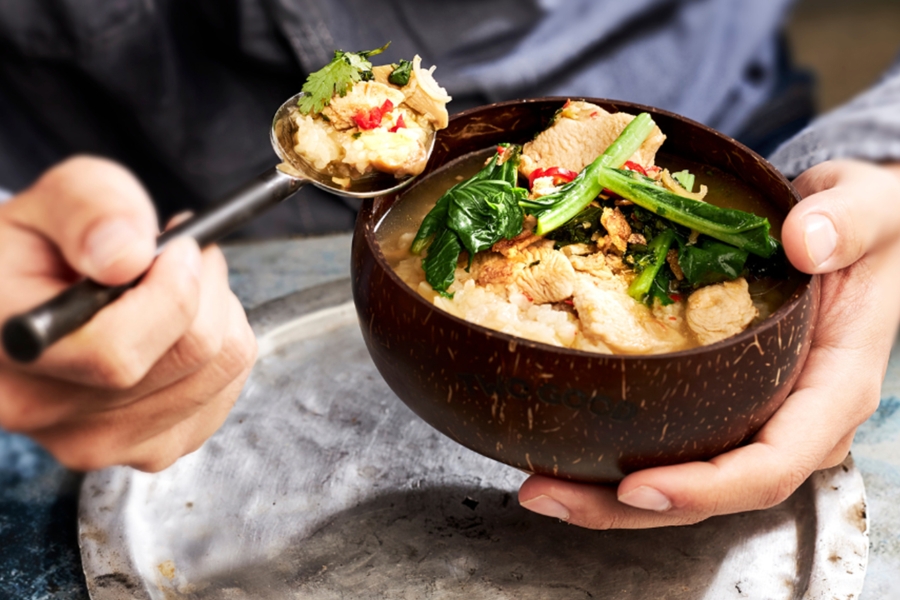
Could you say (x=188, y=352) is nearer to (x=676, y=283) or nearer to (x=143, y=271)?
(x=143, y=271)

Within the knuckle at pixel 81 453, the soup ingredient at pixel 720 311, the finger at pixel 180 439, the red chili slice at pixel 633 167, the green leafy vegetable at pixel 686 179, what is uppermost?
the red chili slice at pixel 633 167

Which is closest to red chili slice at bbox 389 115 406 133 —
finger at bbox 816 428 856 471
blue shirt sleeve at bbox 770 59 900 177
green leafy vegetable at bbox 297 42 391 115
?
green leafy vegetable at bbox 297 42 391 115

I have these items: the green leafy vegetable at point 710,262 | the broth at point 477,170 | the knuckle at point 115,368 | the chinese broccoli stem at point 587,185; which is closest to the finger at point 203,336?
the knuckle at point 115,368

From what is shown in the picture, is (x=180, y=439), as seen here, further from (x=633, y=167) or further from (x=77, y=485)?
(x=633, y=167)

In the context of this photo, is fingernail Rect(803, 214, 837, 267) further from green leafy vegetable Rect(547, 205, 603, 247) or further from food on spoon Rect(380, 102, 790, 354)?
green leafy vegetable Rect(547, 205, 603, 247)

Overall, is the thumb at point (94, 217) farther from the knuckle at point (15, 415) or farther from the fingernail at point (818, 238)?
the fingernail at point (818, 238)
